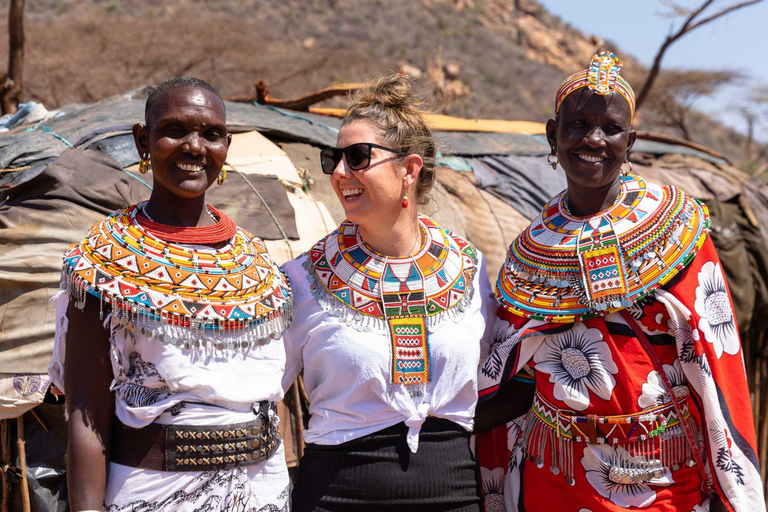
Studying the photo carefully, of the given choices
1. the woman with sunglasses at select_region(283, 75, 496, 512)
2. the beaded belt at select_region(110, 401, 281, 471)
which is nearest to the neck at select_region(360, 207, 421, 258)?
the woman with sunglasses at select_region(283, 75, 496, 512)

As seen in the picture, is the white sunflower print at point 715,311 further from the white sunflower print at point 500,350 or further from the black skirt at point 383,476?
the black skirt at point 383,476

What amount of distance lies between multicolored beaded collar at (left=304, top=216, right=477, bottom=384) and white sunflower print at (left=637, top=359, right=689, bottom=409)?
0.61 meters

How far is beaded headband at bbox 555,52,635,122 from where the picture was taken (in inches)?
90.2

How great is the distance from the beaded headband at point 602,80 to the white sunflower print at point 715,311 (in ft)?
1.86

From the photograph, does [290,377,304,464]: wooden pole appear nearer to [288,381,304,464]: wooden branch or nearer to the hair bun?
[288,381,304,464]: wooden branch

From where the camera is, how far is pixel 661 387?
225 cm

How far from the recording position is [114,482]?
1.81 m

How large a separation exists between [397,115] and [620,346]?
1024 mm

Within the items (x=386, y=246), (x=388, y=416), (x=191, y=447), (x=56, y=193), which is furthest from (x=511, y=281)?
(x=56, y=193)

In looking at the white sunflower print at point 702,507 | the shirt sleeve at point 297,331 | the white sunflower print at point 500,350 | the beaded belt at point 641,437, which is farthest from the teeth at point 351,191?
the white sunflower print at point 702,507

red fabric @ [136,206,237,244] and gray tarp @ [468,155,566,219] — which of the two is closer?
red fabric @ [136,206,237,244]

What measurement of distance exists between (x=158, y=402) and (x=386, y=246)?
0.87 metres

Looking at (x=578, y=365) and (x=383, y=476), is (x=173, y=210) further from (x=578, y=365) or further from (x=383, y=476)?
(x=578, y=365)

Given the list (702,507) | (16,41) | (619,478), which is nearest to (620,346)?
(619,478)
